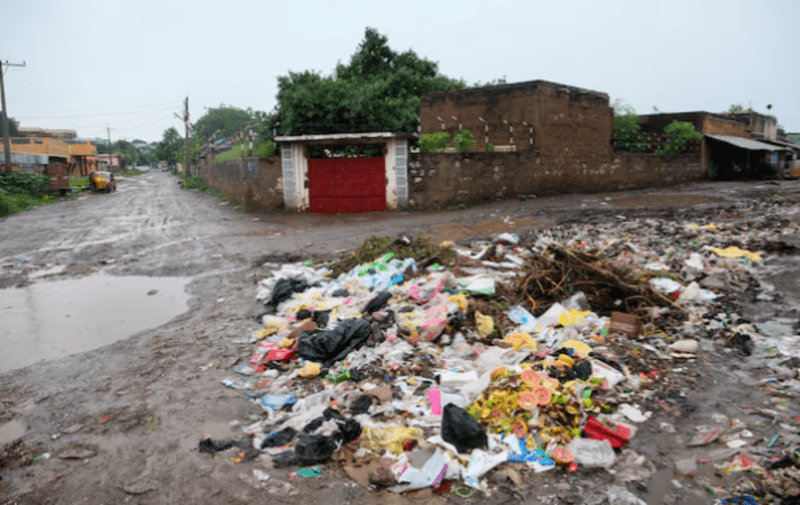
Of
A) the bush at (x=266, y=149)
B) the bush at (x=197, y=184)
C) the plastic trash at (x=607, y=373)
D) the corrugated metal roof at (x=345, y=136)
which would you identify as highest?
the corrugated metal roof at (x=345, y=136)

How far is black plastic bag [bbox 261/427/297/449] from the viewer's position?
10.7 feet

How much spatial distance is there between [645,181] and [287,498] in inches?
713

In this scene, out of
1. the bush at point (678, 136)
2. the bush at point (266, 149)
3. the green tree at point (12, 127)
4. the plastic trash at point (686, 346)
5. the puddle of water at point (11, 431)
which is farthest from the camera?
the green tree at point (12, 127)

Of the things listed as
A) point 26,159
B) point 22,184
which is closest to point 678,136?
point 22,184

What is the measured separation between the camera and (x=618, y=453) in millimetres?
3053

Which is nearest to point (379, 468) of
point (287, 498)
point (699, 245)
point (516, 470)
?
point (287, 498)

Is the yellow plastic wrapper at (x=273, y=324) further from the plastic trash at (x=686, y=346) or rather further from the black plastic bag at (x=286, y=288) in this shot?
the plastic trash at (x=686, y=346)

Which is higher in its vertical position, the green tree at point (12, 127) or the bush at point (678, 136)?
the green tree at point (12, 127)

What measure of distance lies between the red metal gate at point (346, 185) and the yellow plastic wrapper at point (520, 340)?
10.9 m

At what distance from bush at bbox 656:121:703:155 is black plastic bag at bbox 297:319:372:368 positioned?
61.7ft

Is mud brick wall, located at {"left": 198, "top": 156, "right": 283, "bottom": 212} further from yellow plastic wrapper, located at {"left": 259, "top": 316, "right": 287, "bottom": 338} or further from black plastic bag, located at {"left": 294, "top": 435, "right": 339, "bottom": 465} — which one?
black plastic bag, located at {"left": 294, "top": 435, "right": 339, "bottom": 465}

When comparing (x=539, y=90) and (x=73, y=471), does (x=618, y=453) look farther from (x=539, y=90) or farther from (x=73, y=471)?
(x=539, y=90)

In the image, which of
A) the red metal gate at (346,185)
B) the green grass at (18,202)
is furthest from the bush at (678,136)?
the green grass at (18,202)

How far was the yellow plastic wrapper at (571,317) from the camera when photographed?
16.0ft
